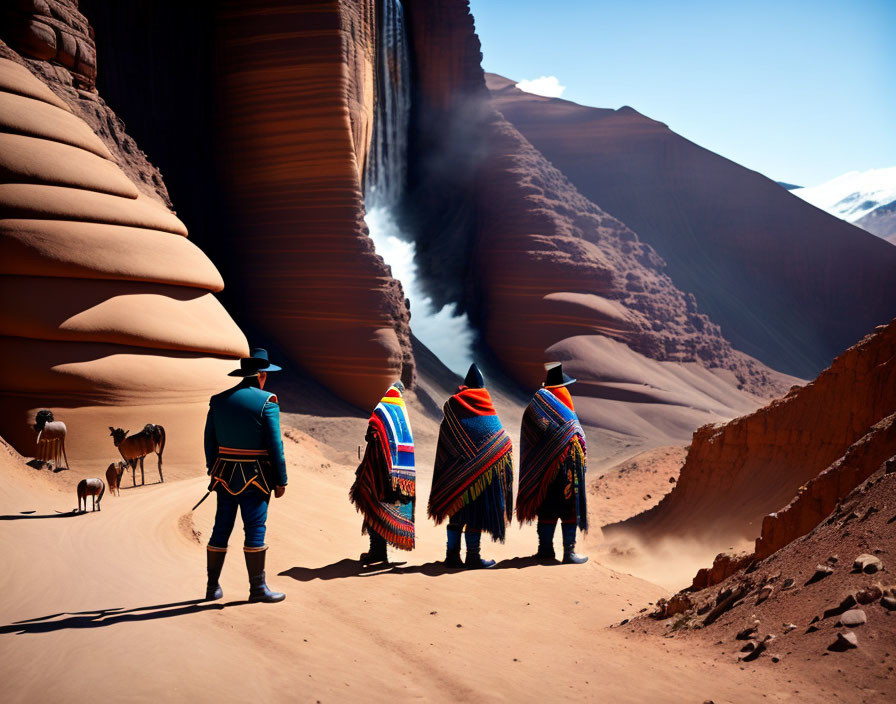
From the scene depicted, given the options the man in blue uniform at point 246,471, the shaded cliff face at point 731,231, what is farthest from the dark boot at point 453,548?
the shaded cliff face at point 731,231

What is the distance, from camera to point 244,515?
5285 millimetres

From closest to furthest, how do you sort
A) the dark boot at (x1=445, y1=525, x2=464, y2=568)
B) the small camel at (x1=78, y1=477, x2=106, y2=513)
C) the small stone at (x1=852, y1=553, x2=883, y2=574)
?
the small stone at (x1=852, y1=553, x2=883, y2=574) → the dark boot at (x1=445, y1=525, x2=464, y2=568) → the small camel at (x1=78, y1=477, x2=106, y2=513)

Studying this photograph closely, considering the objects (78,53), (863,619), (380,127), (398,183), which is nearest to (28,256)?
(78,53)

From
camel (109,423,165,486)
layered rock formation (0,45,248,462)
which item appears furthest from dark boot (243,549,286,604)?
layered rock formation (0,45,248,462)

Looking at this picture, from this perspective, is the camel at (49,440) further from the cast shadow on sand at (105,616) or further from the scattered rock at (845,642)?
the scattered rock at (845,642)

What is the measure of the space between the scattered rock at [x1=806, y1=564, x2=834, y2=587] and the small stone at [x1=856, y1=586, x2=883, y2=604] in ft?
1.47

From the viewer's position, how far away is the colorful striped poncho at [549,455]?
7.49 m

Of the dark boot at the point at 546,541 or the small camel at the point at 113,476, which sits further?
the small camel at the point at 113,476

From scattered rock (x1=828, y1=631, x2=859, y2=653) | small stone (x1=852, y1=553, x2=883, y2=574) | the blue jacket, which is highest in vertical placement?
the blue jacket

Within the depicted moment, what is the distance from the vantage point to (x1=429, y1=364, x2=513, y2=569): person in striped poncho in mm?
7035

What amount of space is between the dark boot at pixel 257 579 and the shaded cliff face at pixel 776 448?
20.7 feet

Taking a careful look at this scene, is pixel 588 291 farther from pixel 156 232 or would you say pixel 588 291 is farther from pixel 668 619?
pixel 668 619

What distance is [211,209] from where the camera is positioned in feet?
74.7

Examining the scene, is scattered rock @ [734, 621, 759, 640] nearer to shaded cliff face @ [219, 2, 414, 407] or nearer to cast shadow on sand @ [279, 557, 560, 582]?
cast shadow on sand @ [279, 557, 560, 582]
